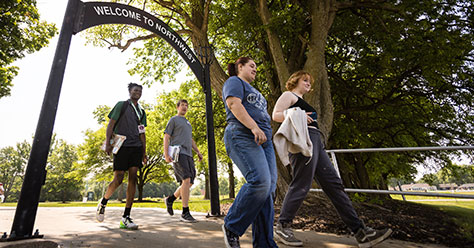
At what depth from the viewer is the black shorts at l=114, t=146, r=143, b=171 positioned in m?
3.78

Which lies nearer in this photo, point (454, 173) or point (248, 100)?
point (248, 100)

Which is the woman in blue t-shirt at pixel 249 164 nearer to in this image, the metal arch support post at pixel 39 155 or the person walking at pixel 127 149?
the metal arch support post at pixel 39 155

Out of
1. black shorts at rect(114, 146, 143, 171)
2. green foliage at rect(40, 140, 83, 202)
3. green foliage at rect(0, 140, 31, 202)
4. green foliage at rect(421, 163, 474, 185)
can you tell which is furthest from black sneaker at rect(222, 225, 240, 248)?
green foliage at rect(0, 140, 31, 202)

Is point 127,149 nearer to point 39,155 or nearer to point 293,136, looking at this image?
point 39,155

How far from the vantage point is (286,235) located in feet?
9.40

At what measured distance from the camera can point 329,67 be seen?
9.82 metres

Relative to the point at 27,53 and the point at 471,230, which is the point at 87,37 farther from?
the point at 471,230

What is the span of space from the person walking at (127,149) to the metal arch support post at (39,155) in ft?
3.36

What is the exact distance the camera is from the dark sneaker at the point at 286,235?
9.20ft

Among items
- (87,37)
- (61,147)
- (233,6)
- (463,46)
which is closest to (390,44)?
(463,46)

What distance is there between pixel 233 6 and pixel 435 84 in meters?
6.54

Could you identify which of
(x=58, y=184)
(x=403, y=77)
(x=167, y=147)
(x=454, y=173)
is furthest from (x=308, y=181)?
(x=58, y=184)

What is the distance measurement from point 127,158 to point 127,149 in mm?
133

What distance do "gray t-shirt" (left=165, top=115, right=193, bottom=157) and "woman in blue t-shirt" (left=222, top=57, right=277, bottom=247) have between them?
2.43m
